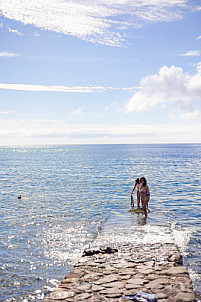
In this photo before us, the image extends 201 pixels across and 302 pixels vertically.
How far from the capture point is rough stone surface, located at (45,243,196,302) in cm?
841

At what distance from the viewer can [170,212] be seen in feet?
71.5

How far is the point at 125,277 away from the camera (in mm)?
9570

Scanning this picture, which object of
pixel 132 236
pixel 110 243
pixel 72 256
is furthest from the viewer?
pixel 132 236

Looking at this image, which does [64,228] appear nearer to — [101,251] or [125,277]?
[101,251]

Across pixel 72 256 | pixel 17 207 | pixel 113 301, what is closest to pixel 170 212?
pixel 72 256

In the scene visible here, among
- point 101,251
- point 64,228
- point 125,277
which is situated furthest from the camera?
point 64,228

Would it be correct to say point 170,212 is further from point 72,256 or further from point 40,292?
A: point 40,292

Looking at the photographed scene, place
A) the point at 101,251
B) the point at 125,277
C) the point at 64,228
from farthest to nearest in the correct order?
the point at 64,228 < the point at 101,251 < the point at 125,277

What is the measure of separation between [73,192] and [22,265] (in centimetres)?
2060

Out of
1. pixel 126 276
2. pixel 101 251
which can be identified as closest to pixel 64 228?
pixel 101 251

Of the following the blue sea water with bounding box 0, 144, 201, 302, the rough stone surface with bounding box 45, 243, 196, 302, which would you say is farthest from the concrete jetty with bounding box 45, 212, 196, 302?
the blue sea water with bounding box 0, 144, 201, 302

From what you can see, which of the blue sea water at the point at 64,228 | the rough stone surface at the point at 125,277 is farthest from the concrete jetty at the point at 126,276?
the blue sea water at the point at 64,228

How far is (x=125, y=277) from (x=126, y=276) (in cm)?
9

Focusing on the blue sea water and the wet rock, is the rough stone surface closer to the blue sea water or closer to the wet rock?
the wet rock
